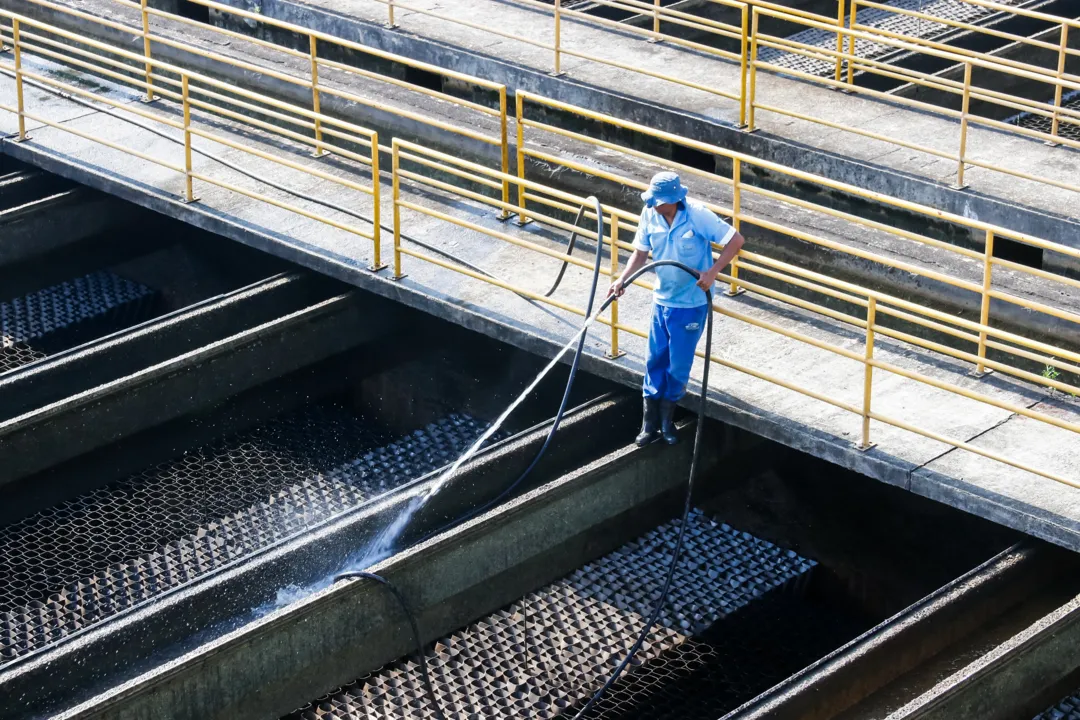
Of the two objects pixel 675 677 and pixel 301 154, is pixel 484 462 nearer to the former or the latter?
pixel 675 677

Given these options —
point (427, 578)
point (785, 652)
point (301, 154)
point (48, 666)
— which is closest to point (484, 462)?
point (427, 578)

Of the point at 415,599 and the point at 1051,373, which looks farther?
the point at 1051,373

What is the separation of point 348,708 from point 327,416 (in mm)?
3291

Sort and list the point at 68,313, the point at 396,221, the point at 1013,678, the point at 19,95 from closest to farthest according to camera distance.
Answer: the point at 1013,678 → the point at 396,221 → the point at 19,95 → the point at 68,313

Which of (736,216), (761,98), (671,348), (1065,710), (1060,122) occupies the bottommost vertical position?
(1065,710)

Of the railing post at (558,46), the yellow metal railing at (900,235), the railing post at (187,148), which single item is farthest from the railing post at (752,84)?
the railing post at (187,148)

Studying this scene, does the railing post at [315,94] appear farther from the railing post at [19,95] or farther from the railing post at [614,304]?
the railing post at [614,304]

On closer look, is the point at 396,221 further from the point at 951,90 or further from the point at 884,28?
the point at 884,28

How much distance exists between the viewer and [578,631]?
9.26 meters

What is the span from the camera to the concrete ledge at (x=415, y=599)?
24.1ft

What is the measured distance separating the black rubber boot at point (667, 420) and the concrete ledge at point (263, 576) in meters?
0.57

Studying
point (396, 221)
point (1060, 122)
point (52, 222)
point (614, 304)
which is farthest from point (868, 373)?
point (52, 222)

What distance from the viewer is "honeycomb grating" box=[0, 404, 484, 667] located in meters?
9.67

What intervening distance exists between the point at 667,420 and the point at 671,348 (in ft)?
1.52
